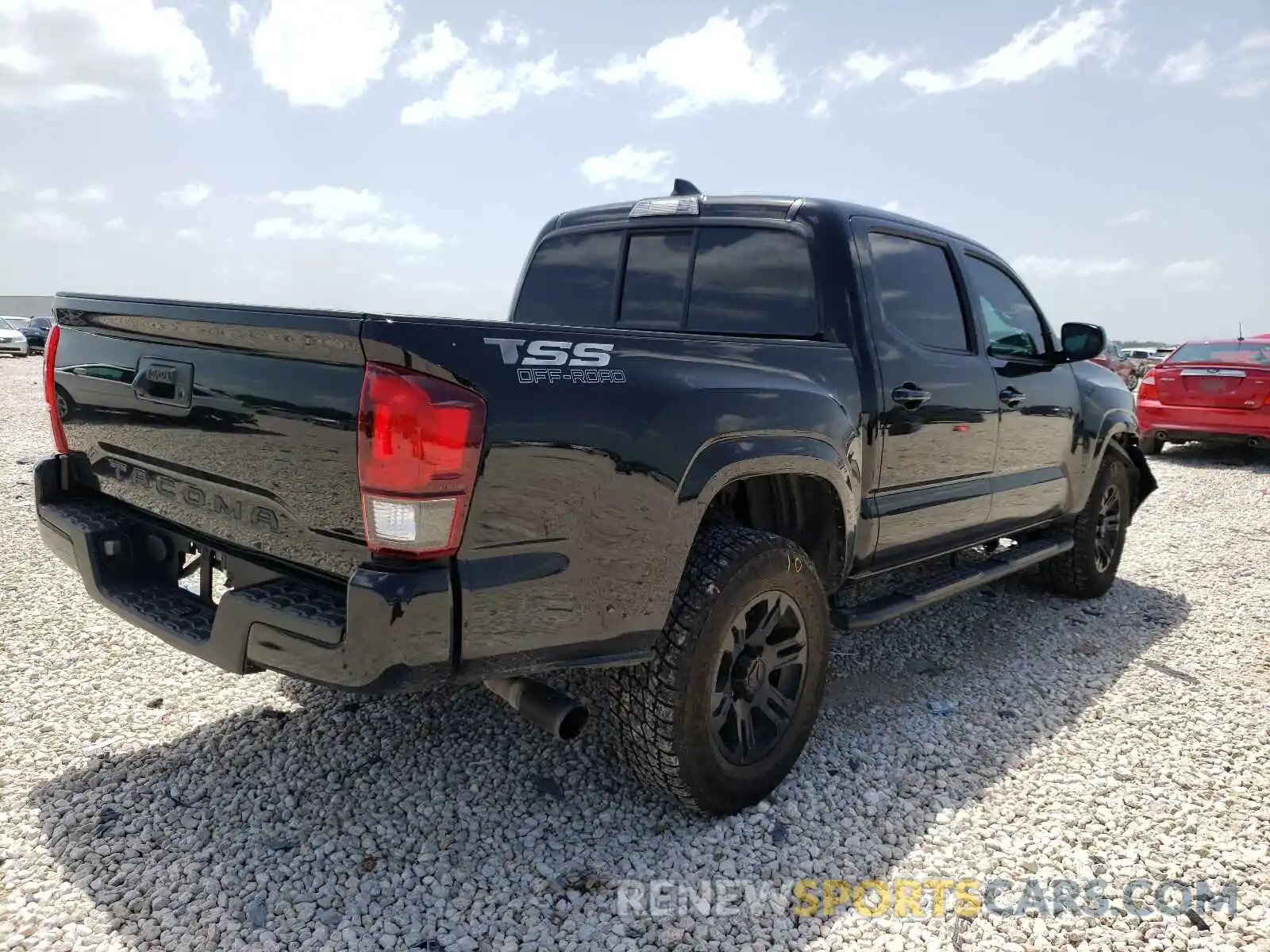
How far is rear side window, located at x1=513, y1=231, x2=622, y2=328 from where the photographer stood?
12.3 feet

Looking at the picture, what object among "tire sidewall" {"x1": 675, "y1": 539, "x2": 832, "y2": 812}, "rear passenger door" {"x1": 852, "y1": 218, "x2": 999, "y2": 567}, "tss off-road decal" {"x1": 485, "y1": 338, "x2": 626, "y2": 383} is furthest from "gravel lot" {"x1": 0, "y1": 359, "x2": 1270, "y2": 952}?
"tss off-road decal" {"x1": 485, "y1": 338, "x2": 626, "y2": 383}

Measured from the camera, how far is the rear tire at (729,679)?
8.13 feet

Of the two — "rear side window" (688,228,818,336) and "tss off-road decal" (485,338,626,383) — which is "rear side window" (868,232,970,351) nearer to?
"rear side window" (688,228,818,336)

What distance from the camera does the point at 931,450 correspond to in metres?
3.51

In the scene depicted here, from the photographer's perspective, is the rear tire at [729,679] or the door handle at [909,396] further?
the door handle at [909,396]

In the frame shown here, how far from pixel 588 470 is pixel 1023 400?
278 cm

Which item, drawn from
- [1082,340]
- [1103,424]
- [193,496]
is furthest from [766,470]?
[1103,424]

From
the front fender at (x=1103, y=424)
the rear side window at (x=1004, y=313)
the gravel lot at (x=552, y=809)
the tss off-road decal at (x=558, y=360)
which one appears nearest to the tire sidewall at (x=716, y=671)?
the gravel lot at (x=552, y=809)

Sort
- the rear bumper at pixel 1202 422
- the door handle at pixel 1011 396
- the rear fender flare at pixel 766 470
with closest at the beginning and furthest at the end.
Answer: the rear fender flare at pixel 766 470, the door handle at pixel 1011 396, the rear bumper at pixel 1202 422

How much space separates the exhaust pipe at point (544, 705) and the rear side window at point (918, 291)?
194 cm

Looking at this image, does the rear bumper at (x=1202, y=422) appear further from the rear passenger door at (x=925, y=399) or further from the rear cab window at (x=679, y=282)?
the rear cab window at (x=679, y=282)

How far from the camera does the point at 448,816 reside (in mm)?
2711

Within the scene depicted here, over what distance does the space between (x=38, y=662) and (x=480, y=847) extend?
2.33 meters

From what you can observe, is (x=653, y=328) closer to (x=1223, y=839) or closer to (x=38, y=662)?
(x=1223, y=839)
